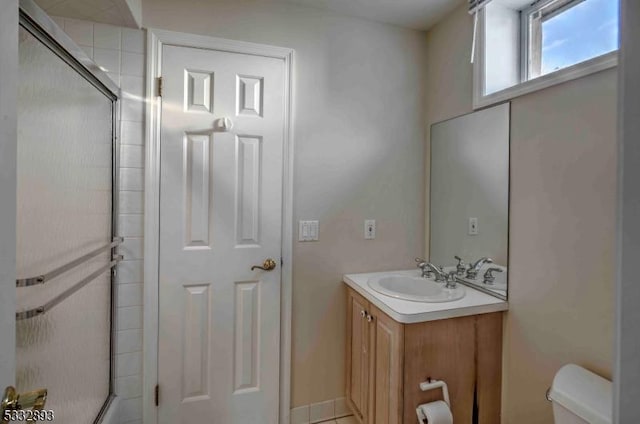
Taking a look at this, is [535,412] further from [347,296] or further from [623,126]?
[623,126]

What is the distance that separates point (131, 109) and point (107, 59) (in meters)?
0.26

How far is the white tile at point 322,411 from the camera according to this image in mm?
1904

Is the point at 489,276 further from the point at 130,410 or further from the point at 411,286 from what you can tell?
the point at 130,410

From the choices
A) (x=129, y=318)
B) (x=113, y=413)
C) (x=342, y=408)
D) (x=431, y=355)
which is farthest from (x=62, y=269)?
(x=342, y=408)

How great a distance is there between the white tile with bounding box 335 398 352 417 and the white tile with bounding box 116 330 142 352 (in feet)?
3.98

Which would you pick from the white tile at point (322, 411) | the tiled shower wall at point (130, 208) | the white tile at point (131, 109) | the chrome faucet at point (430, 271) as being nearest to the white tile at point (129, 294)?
the tiled shower wall at point (130, 208)

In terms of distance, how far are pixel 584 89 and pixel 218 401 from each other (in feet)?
7.51

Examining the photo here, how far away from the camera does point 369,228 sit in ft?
6.64

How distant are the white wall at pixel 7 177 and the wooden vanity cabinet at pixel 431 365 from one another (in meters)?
1.25

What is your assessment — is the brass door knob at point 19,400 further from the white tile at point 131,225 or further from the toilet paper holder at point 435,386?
the toilet paper holder at point 435,386

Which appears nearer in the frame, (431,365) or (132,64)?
(431,365)

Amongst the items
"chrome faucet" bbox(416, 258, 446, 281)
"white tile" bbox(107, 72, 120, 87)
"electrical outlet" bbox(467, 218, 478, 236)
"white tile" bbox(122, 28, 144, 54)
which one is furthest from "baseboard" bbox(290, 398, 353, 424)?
"white tile" bbox(122, 28, 144, 54)

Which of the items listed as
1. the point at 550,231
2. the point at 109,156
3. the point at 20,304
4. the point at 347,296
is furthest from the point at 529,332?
the point at 109,156

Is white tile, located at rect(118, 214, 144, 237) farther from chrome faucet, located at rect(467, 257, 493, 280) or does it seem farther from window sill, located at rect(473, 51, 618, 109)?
window sill, located at rect(473, 51, 618, 109)
